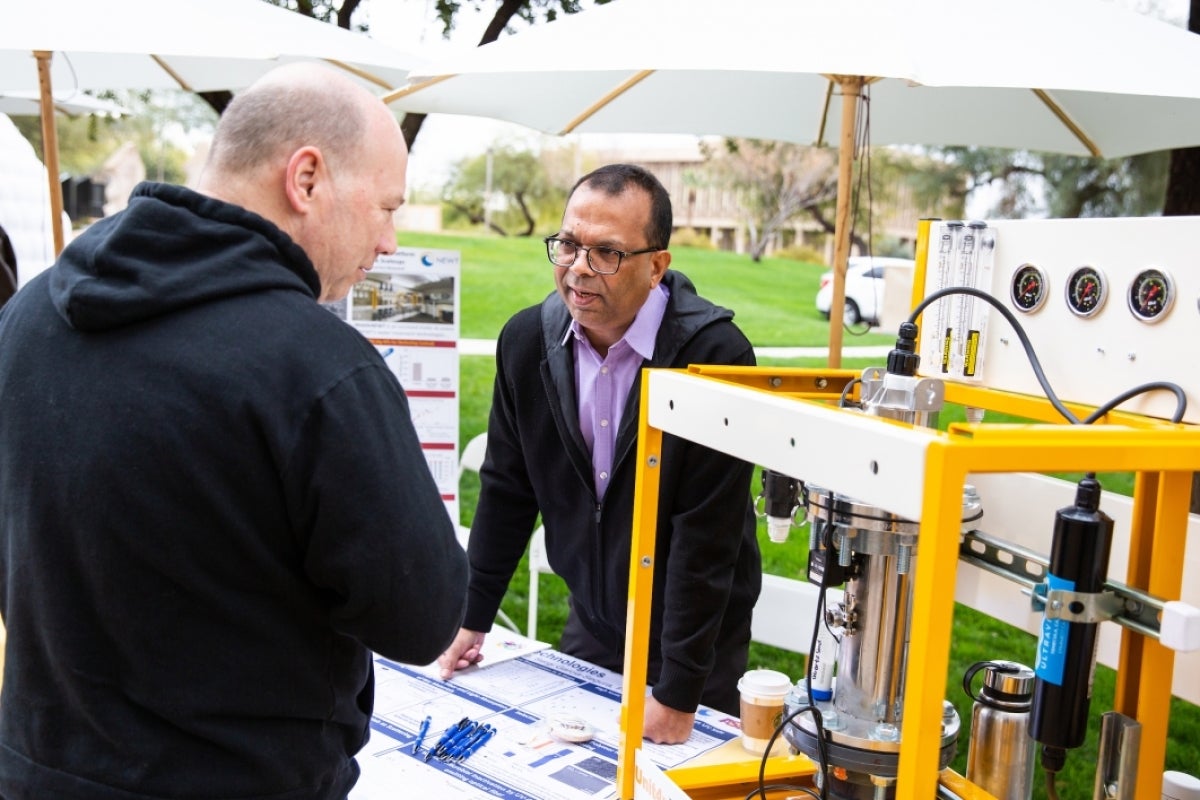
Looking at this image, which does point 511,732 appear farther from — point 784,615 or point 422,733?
point 784,615

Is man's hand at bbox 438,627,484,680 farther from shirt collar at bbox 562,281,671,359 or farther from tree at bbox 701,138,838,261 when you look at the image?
tree at bbox 701,138,838,261

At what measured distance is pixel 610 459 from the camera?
2.19 meters

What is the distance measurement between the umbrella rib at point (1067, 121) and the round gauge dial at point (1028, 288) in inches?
91.1

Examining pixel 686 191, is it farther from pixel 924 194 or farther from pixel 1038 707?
pixel 1038 707

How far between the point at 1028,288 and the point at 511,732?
112cm

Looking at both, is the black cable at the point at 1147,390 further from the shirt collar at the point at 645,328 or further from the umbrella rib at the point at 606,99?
the umbrella rib at the point at 606,99

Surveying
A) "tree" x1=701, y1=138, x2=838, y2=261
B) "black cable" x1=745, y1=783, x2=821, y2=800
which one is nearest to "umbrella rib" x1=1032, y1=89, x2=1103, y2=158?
"black cable" x1=745, y1=783, x2=821, y2=800

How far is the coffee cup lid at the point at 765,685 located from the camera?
1762 mm

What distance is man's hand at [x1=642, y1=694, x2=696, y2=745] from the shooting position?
5.97 feet

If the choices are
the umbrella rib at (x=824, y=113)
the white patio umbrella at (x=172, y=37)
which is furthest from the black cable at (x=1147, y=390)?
the umbrella rib at (x=824, y=113)

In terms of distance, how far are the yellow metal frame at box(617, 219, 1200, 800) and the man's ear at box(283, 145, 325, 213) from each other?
1.58 feet

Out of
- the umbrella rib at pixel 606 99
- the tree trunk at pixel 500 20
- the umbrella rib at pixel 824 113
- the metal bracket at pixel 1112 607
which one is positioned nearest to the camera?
the metal bracket at pixel 1112 607

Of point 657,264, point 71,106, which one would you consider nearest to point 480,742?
point 657,264

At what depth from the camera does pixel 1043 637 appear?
1.07 meters
